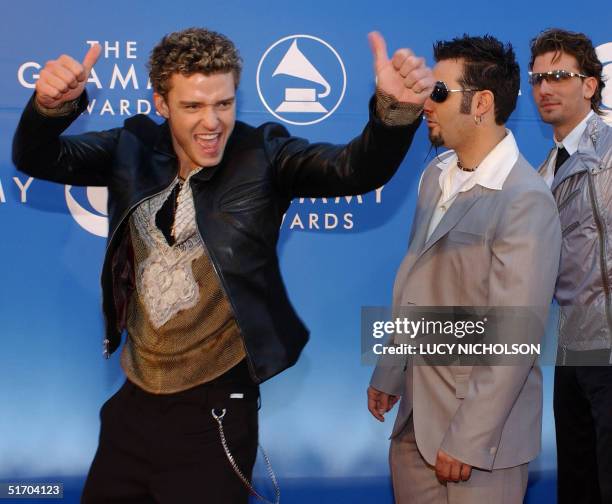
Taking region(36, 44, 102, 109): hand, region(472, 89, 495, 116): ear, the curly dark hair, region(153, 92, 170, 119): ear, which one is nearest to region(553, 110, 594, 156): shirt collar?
region(472, 89, 495, 116): ear

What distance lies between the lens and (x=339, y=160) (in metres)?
2.06

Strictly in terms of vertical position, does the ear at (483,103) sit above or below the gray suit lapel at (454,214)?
above

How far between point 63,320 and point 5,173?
63 cm

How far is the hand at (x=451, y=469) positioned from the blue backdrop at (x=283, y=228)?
1.44 m

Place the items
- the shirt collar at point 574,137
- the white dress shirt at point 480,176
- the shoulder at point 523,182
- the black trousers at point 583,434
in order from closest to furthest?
the shoulder at point 523,182, the white dress shirt at point 480,176, the black trousers at point 583,434, the shirt collar at point 574,137

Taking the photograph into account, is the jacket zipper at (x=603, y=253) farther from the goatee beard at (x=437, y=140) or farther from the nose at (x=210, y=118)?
the nose at (x=210, y=118)

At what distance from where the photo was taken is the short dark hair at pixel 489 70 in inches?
106

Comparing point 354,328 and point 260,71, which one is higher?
point 260,71

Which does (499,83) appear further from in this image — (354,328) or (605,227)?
(354,328)

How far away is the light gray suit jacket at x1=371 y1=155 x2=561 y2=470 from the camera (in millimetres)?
2316

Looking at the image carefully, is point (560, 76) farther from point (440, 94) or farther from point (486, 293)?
point (486, 293)

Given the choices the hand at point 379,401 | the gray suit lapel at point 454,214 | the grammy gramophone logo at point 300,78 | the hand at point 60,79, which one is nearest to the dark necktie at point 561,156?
the gray suit lapel at point 454,214

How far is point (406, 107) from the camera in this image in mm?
1883

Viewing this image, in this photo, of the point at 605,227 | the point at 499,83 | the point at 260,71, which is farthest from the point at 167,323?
the point at 260,71
